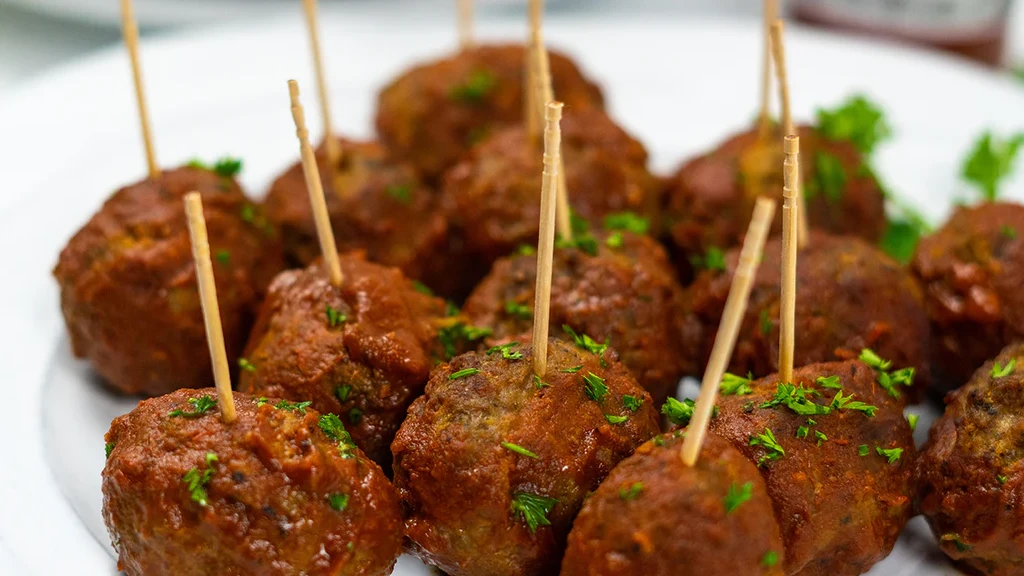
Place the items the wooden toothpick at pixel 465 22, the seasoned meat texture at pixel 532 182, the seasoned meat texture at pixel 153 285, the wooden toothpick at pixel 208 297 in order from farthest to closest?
the wooden toothpick at pixel 465 22 → the seasoned meat texture at pixel 532 182 → the seasoned meat texture at pixel 153 285 → the wooden toothpick at pixel 208 297

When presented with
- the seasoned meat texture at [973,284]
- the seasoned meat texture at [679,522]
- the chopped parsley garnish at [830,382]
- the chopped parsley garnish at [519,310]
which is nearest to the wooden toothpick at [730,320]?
the seasoned meat texture at [679,522]

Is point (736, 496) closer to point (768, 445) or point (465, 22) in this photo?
point (768, 445)

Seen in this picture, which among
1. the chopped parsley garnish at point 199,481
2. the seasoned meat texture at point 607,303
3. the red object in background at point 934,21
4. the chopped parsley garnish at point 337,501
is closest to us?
the chopped parsley garnish at point 199,481

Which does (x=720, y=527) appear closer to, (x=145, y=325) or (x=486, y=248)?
(x=486, y=248)

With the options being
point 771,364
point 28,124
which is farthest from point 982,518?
point 28,124

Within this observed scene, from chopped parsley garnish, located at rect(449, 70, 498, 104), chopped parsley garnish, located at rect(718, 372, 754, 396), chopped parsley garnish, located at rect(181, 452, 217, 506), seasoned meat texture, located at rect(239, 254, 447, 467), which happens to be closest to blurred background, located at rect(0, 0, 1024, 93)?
chopped parsley garnish, located at rect(449, 70, 498, 104)

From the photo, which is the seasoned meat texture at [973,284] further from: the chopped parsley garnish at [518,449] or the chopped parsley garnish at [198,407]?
the chopped parsley garnish at [198,407]

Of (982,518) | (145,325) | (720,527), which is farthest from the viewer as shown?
(145,325)
